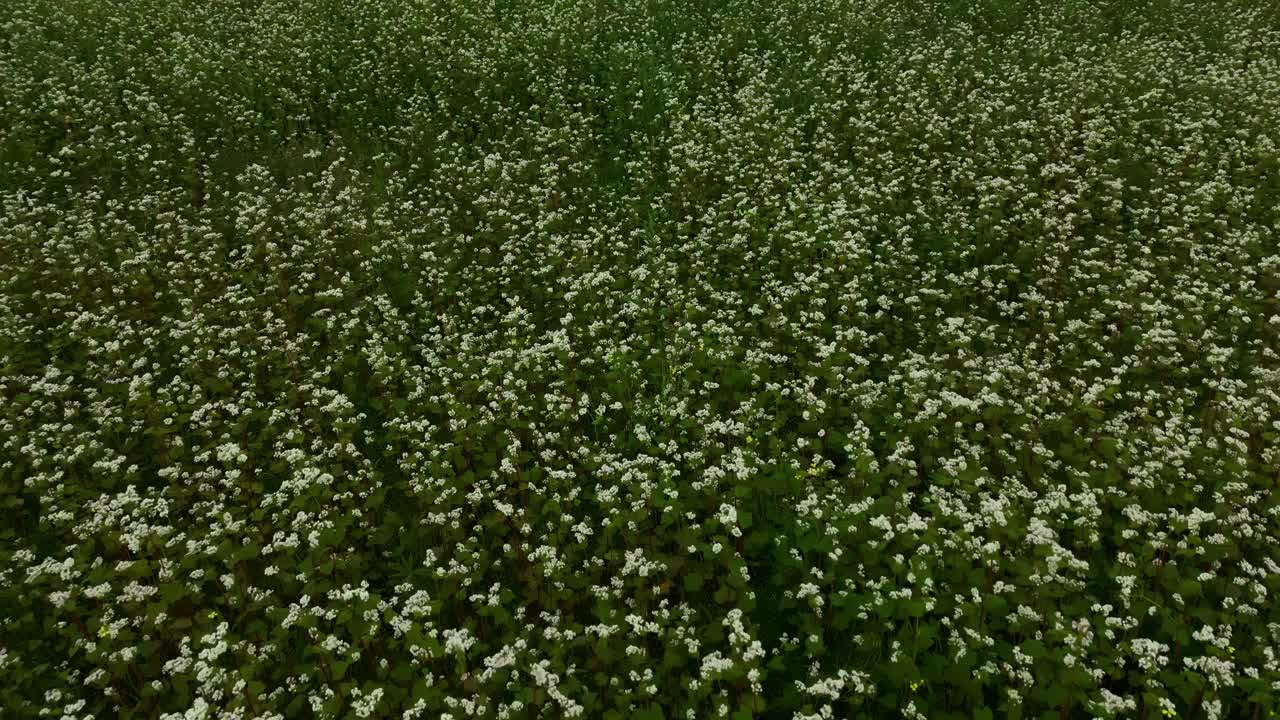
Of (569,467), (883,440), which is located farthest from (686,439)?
(883,440)

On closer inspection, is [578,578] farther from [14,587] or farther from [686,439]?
[14,587]

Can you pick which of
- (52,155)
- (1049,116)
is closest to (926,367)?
(1049,116)

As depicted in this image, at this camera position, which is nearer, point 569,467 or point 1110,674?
point 1110,674

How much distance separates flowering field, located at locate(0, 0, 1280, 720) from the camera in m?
4.66

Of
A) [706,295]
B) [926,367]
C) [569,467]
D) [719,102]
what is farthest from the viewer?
[719,102]

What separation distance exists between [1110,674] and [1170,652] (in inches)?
32.8

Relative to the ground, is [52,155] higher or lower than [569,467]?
higher

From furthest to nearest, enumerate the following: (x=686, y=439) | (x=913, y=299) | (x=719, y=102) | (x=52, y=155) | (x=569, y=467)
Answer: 1. (x=719, y=102)
2. (x=52, y=155)
3. (x=913, y=299)
4. (x=686, y=439)
5. (x=569, y=467)

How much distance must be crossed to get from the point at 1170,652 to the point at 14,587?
7896 mm

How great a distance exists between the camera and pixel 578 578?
17.0ft

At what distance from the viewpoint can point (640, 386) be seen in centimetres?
721

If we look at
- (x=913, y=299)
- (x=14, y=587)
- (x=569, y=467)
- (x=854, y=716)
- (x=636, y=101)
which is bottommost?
(x=854, y=716)

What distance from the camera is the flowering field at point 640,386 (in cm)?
466

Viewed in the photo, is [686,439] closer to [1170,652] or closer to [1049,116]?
[1170,652]
